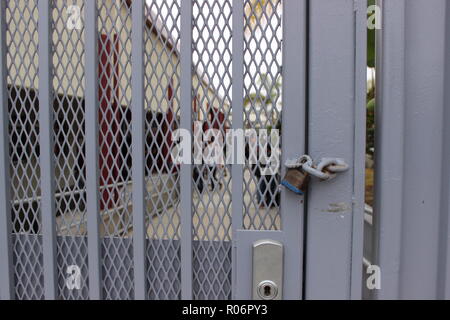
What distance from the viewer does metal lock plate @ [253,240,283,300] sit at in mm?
1027

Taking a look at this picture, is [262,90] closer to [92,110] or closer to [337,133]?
[337,133]

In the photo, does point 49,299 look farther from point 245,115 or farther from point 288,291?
point 245,115

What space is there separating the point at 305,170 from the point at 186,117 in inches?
19.0

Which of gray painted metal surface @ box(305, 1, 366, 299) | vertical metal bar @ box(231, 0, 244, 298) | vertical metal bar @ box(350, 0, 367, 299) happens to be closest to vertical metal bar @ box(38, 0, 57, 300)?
vertical metal bar @ box(231, 0, 244, 298)

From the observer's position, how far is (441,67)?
1.01m

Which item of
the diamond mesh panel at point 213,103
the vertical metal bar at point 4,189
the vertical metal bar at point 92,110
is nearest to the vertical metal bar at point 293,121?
the diamond mesh panel at point 213,103

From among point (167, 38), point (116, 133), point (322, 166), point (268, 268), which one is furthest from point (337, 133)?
point (116, 133)

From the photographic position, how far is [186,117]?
106cm

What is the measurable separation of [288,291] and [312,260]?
0.49 feet

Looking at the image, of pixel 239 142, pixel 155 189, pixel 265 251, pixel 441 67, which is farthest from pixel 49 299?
pixel 441 67

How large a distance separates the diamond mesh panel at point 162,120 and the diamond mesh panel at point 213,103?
0.26 feet

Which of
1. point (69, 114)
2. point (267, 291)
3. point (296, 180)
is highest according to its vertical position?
point (69, 114)

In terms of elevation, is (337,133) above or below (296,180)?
above

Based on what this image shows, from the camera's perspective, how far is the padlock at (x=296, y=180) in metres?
0.98
